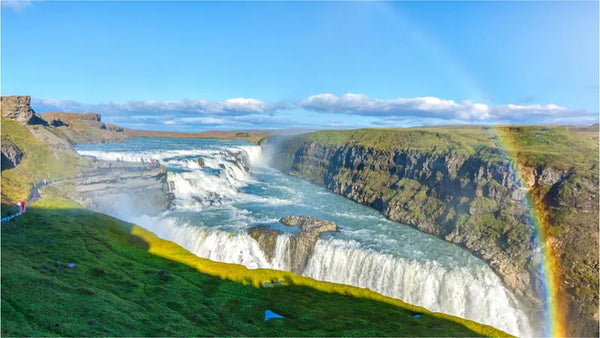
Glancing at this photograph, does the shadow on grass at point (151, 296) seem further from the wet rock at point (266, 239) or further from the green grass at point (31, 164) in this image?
the green grass at point (31, 164)

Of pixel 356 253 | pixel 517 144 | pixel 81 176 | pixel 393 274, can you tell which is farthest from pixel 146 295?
pixel 517 144

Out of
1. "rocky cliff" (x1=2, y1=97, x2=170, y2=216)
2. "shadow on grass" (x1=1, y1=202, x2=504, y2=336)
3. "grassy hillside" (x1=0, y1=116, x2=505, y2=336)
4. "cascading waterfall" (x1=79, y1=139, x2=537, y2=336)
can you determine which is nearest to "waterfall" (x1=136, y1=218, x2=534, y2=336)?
"cascading waterfall" (x1=79, y1=139, x2=537, y2=336)

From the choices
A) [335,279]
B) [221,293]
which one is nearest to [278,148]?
[335,279]

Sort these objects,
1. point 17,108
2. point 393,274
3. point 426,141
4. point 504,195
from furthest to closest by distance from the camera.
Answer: point 17,108
point 426,141
point 504,195
point 393,274

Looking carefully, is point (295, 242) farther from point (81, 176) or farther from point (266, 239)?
point (81, 176)

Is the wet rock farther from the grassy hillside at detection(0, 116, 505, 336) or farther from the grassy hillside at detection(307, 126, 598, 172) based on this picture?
the grassy hillside at detection(307, 126, 598, 172)

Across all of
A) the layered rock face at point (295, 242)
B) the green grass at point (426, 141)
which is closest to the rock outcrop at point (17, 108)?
the layered rock face at point (295, 242)

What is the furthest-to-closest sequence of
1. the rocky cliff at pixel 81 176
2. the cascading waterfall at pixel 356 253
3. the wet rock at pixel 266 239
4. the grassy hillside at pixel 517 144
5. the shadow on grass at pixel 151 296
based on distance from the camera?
1. the grassy hillside at pixel 517 144
2. the rocky cliff at pixel 81 176
3. the wet rock at pixel 266 239
4. the cascading waterfall at pixel 356 253
5. the shadow on grass at pixel 151 296
